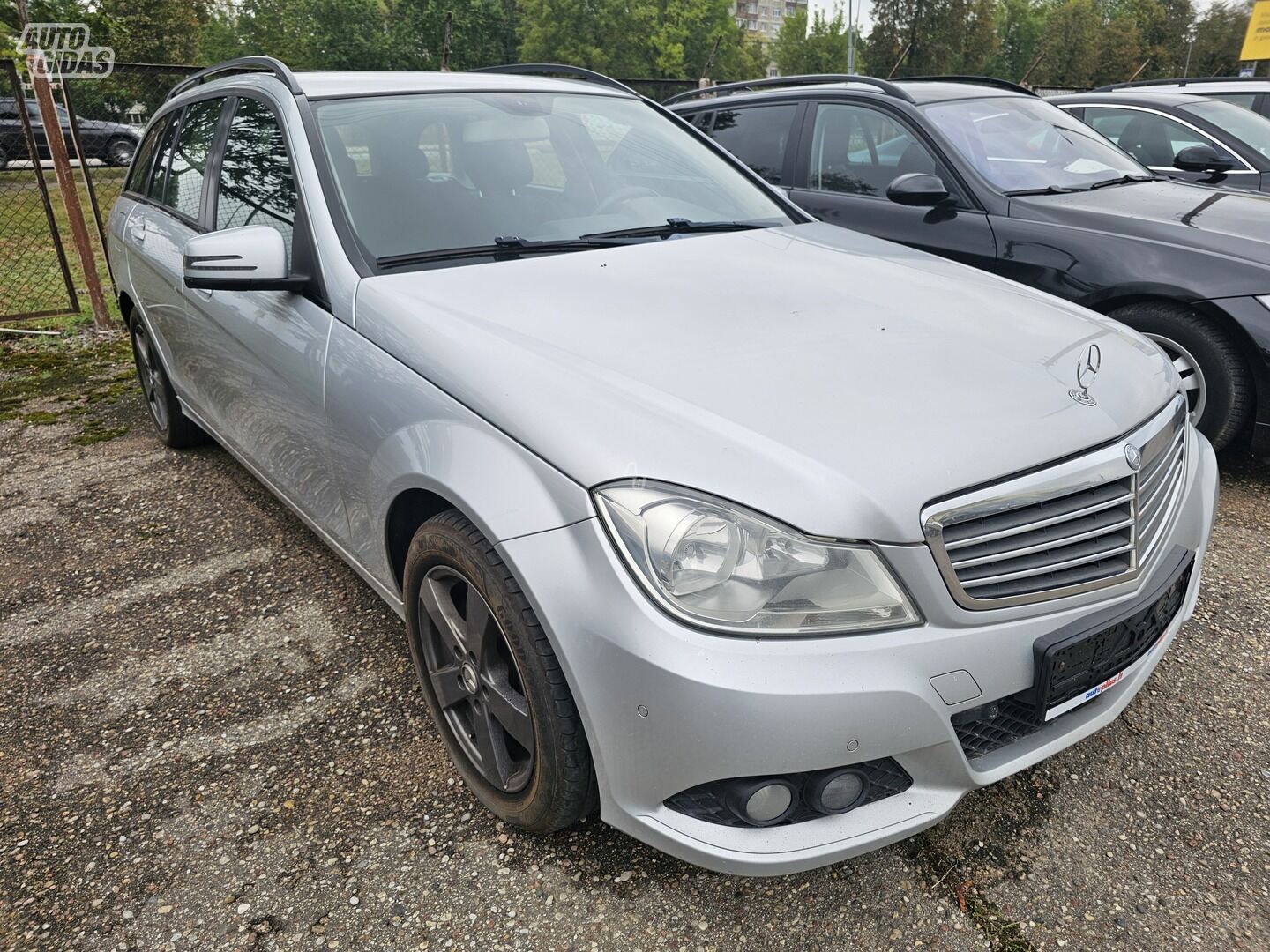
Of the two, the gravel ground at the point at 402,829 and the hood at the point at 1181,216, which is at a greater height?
the hood at the point at 1181,216

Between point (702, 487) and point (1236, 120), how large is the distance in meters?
7.22

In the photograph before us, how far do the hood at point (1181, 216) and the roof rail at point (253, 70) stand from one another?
10.3 ft

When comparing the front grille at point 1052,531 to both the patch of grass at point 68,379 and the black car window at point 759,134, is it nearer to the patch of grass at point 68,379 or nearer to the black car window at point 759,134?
the black car window at point 759,134

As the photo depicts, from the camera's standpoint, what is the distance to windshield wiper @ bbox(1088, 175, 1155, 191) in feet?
14.9

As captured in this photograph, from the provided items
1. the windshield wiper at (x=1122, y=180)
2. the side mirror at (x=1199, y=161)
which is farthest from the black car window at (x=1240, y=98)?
the windshield wiper at (x=1122, y=180)

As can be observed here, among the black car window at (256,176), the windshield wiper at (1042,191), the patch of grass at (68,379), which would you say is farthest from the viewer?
the patch of grass at (68,379)

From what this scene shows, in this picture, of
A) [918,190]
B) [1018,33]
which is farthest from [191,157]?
[1018,33]

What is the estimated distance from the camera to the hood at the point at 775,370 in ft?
5.38

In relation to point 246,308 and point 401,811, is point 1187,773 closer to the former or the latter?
point 401,811

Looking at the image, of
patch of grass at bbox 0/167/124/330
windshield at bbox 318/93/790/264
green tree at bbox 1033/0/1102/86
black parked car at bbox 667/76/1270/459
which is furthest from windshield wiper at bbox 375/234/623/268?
green tree at bbox 1033/0/1102/86

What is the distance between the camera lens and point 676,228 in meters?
2.90

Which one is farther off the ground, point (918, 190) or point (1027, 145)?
point (1027, 145)

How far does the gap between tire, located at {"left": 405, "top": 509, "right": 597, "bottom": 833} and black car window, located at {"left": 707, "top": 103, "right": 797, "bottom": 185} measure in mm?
3948

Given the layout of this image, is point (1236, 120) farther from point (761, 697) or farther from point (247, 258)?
point (761, 697)
